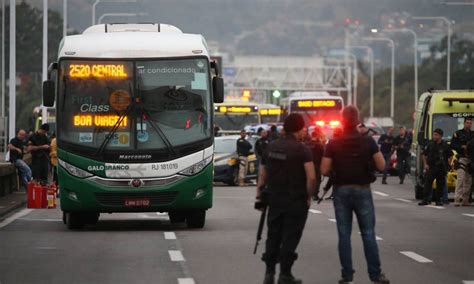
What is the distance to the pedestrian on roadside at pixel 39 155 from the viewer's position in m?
35.2

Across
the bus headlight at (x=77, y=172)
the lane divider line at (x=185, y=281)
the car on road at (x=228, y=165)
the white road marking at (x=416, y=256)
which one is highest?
the bus headlight at (x=77, y=172)

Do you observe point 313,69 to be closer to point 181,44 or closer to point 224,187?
point 224,187

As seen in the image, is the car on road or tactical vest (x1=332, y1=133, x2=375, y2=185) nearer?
tactical vest (x1=332, y1=133, x2=375, y2=185)

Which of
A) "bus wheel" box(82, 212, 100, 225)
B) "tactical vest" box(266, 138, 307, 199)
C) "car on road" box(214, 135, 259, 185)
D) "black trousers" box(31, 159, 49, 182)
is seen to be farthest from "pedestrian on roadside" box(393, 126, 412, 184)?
"tactical vest" box(266, 138, 307, 199)

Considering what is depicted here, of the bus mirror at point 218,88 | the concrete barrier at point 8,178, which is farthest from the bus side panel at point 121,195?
the concrete barrier at point 8,178

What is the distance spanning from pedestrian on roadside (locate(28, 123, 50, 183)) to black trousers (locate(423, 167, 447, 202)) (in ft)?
27.2

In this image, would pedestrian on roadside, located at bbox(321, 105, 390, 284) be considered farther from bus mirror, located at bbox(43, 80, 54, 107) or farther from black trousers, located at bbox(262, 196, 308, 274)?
bus mirror, located at bbox(43, 80, 54, 107)

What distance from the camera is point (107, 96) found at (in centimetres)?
2522

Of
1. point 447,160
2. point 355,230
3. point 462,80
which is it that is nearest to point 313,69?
point 462,80

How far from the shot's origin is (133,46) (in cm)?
2542

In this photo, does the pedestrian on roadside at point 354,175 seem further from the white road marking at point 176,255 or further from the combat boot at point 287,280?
the white road marking at point 176,255

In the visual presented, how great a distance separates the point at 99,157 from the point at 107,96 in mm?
1061

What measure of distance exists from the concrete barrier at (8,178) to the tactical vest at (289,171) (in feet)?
67.4

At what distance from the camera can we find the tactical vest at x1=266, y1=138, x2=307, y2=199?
15789mm
